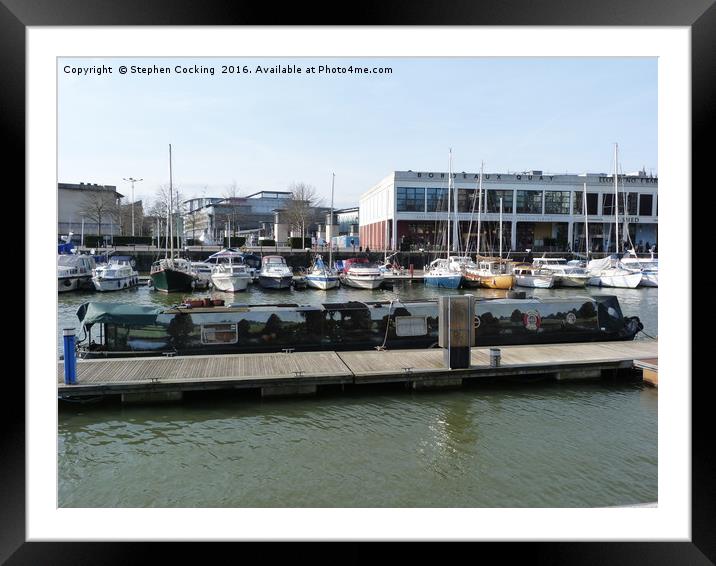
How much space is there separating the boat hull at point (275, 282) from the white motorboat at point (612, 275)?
22.4 metres

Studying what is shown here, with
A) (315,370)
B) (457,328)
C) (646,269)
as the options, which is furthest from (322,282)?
(457,328)

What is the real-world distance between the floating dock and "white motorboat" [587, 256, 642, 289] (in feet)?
93.4

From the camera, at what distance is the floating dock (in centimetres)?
1093

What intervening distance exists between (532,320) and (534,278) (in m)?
27.8

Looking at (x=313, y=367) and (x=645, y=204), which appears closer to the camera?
(x=313, y=367)

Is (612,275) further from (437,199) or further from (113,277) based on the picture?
(113,277)

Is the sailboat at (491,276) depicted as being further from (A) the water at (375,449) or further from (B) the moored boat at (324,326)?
(A) the water at (375,449)

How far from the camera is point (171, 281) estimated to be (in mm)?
36000

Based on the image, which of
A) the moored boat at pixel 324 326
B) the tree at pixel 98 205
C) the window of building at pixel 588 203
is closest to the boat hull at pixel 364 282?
the moored boat at pixel 324 326

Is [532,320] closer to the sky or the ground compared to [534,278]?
closer to the ground

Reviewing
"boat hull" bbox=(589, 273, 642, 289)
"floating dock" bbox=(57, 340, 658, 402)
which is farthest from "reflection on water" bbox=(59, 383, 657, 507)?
"boat hull" bbox=(589, 273, 642, 289)
